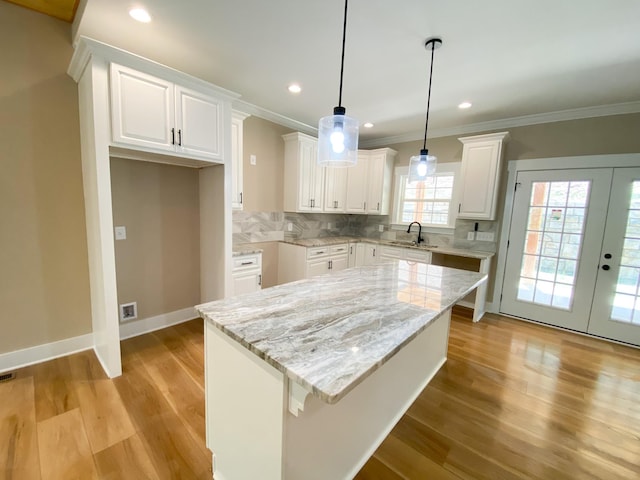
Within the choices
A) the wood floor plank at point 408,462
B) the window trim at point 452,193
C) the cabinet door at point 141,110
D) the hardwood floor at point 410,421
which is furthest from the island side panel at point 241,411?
the window trim at point 452,193

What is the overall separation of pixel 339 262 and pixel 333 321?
10.1 ft

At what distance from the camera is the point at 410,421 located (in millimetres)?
1834

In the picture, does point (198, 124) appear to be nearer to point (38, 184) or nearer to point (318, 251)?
point (38, 184)

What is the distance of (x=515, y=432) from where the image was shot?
1769 millimetres

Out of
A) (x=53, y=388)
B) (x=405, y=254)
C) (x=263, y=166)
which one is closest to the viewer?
(x=53, y=388)

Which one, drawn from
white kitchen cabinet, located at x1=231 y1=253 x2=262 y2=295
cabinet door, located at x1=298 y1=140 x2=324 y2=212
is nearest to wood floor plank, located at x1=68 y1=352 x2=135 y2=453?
white kitchen cabinet, located at x1=231 y1=253 x2=262 y2=295

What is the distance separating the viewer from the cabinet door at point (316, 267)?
375 centimetres

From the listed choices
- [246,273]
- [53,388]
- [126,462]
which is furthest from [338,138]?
[53,388]

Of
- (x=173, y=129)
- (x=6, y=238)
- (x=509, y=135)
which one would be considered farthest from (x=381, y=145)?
(x=6, y=238)

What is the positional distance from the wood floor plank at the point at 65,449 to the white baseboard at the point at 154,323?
3.42 feet

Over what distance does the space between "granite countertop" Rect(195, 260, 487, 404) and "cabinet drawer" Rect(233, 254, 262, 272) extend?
4.69ft

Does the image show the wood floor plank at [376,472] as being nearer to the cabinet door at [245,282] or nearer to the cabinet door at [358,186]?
the cabinet door at [245,282]

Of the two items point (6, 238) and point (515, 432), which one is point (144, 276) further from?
point (515, 432)

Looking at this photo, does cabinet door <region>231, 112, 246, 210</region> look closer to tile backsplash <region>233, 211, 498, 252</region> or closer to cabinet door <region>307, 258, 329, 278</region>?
tile backsplash <region>233, 211, 498, 252</region>
